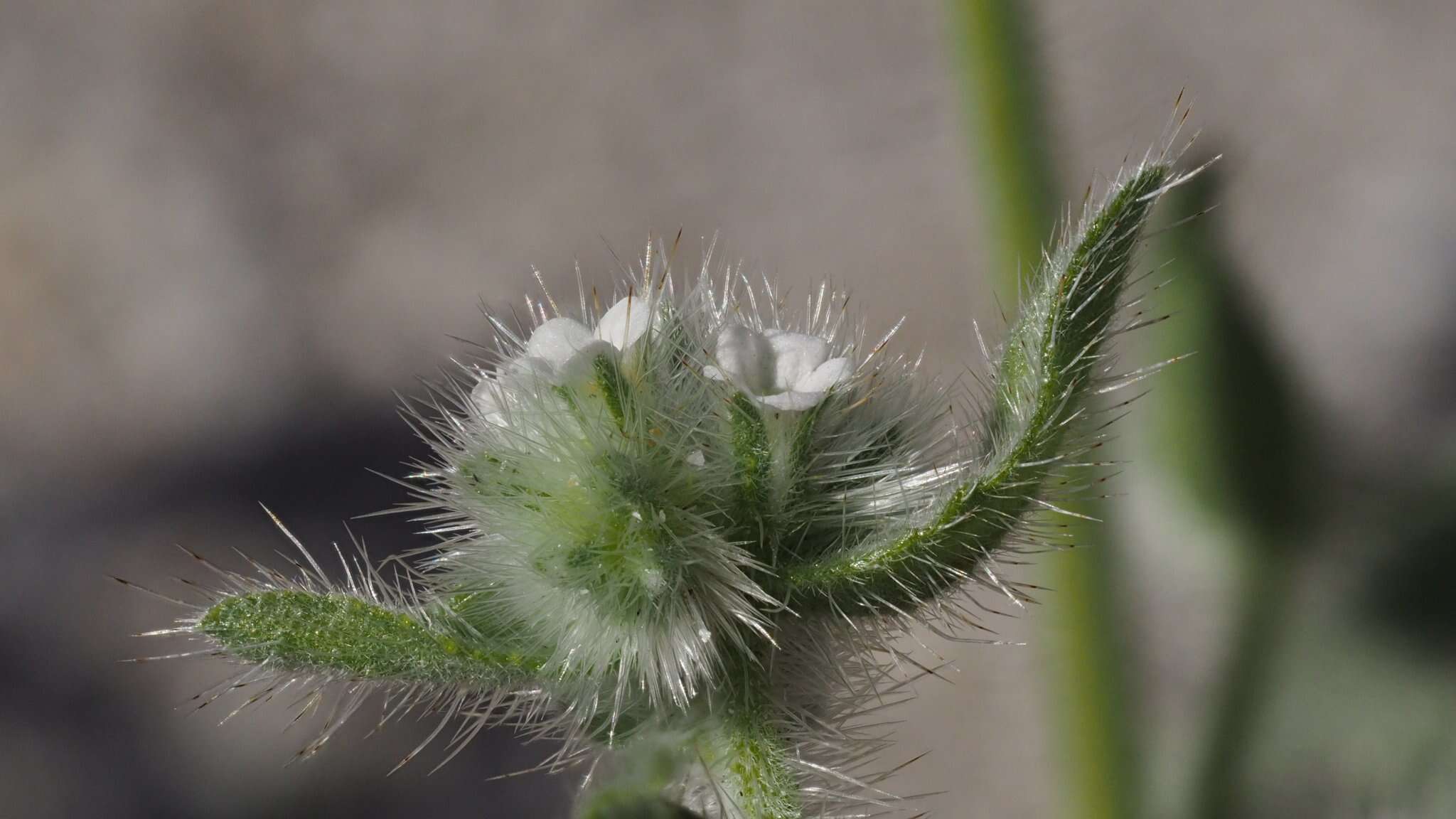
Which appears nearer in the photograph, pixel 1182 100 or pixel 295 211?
pixel 1182 100

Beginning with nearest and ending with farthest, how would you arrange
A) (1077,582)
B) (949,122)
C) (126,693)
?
(1077,582), (949,122), (126,693)

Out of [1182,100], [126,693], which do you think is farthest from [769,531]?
[126,693]

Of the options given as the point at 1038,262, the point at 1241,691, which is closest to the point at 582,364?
the point at 1038,262

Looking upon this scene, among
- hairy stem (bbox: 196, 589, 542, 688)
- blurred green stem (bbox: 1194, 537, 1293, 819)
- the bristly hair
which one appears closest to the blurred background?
blurred green stem (bbox: 1194, 537, 1293, 819)

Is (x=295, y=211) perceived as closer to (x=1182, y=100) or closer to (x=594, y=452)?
(x=1182, y=100)

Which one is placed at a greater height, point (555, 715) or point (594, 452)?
point (594, 452)

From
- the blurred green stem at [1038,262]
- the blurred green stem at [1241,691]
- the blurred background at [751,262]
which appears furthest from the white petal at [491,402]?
the blurred green stem at [1241,691]

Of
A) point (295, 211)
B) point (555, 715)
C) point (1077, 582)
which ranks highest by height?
point (295, 211)

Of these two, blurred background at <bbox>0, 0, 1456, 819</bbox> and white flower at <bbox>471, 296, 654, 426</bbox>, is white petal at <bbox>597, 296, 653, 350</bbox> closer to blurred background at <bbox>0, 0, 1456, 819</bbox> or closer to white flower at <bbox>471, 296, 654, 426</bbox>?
white flower at <bbox>471, 296, 654, 426</bbox>
